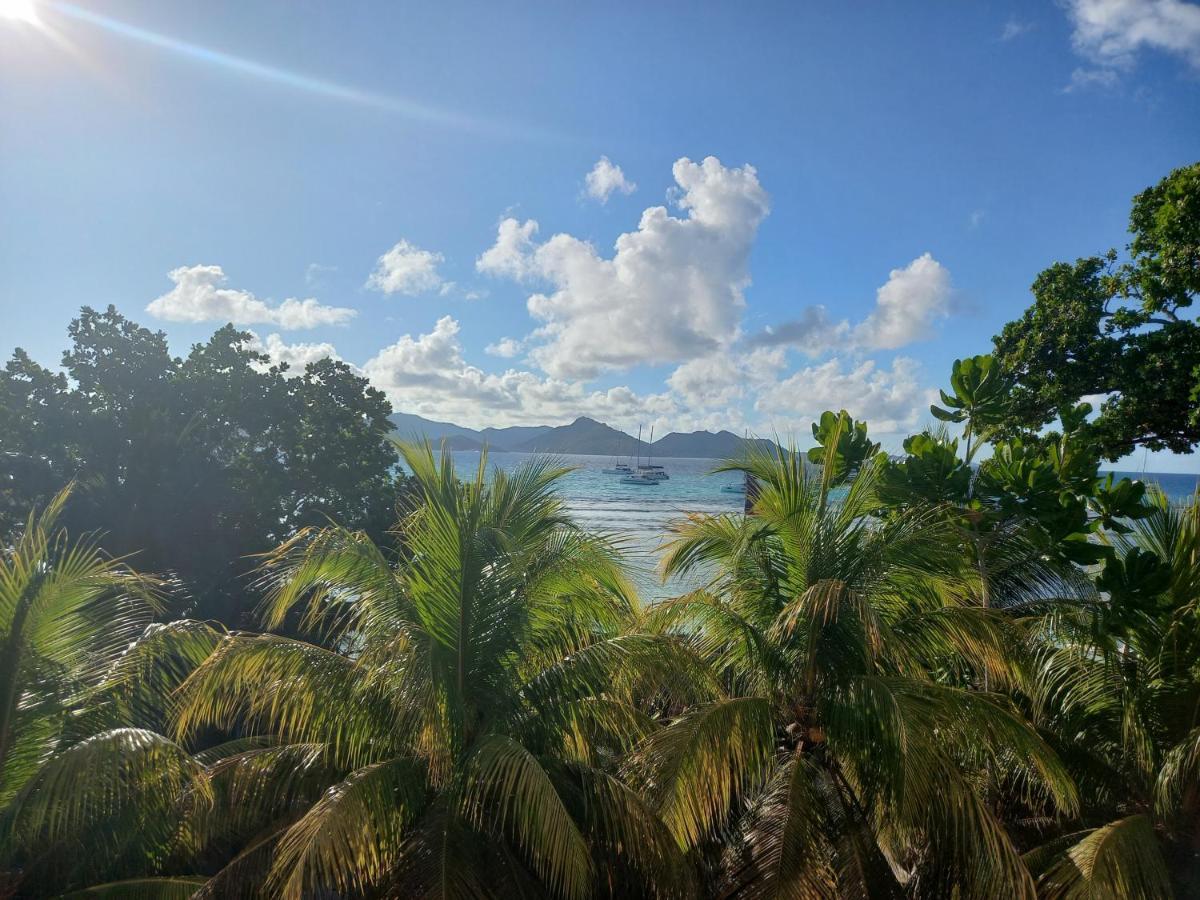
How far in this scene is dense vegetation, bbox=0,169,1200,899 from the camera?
484cm

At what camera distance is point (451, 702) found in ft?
17.3

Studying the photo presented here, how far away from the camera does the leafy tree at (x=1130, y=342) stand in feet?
32.9

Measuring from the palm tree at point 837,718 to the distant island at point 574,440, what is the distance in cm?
100

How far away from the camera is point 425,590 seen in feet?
17.7

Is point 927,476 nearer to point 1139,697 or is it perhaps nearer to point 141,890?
point 1139,697

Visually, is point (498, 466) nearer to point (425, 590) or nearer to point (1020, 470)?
point (425, 590)

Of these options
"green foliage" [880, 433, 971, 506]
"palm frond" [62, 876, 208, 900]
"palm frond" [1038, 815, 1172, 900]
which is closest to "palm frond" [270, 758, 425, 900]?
"palm frond" [62, 876, 208, 900]

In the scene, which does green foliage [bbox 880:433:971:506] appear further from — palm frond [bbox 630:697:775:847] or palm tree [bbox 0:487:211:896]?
palm tree [bbox 0:487:211:896]

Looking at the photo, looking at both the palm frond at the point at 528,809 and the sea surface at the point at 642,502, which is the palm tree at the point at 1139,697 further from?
the palm frond at the point at 528,809

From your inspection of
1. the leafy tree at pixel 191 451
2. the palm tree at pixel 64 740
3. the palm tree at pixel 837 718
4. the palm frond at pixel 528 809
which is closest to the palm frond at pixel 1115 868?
the palm tree at pixel 837 718

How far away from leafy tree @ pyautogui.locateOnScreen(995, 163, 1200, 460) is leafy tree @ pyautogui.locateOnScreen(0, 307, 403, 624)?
12.4 meters

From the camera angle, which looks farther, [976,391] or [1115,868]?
[976,391]

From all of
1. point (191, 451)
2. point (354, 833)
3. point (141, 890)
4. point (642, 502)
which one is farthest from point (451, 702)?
point (642, 502)

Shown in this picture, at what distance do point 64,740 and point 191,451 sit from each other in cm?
1219
